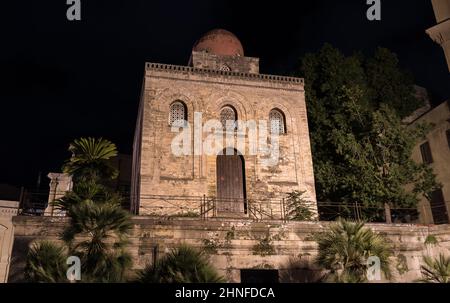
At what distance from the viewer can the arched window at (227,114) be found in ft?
63.2

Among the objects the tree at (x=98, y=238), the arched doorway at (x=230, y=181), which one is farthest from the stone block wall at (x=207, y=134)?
the tree at (x=98, y=238)

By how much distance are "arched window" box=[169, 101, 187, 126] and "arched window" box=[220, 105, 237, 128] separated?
178 centimetres

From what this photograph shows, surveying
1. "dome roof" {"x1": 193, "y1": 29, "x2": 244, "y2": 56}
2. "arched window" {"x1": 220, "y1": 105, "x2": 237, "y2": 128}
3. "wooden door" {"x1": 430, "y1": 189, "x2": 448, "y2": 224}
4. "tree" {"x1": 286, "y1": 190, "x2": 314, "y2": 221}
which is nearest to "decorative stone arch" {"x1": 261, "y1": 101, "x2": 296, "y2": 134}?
"arched window" {"x1": 220, "y1": 105, "x2": 237, "y2": 128}

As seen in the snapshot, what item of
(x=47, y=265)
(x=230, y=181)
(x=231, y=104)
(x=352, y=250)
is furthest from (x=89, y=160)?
(x=352, y=250)

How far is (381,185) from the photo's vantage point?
17.0m

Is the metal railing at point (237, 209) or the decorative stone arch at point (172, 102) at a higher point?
the decorative stone arch at point (172, 102)

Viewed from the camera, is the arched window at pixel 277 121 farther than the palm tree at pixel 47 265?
Yes

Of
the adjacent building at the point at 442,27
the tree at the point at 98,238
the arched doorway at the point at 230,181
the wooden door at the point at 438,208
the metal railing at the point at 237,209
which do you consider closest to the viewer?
the tree at the point at 98,238

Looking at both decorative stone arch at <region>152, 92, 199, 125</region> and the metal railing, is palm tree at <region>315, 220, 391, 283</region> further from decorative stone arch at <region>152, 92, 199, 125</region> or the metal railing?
decorative stone arch at <region>152, 92, 199, 125</region>

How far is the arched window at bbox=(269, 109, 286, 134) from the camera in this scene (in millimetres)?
19750

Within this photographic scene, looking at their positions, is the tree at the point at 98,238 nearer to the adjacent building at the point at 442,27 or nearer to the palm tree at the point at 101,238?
the palm tree at the point at 101,238

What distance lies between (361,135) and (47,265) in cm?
1523

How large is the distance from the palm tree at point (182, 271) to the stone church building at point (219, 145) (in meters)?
8.47
